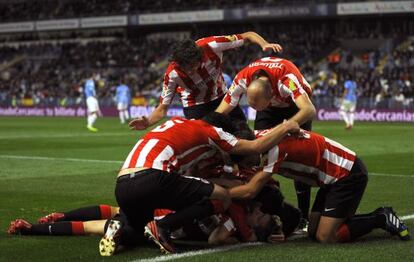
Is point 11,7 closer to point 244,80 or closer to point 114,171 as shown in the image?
point 114,171

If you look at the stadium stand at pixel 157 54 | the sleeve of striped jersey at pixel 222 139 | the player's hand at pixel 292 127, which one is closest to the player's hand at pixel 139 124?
the sleeve of striped jersey at pixel 222 139

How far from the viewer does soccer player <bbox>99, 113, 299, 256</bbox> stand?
20.9 feet

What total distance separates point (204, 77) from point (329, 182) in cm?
310

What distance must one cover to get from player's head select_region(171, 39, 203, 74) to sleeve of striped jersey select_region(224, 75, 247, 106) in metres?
0.68

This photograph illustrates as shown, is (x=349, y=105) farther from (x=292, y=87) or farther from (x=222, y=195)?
(x=222, y=195)

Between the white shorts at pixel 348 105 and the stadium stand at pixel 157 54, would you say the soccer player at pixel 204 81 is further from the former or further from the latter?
the stadium stand at pixel 157 54

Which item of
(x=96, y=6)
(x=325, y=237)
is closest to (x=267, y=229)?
(x=325, y=237)

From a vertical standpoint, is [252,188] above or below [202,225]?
above

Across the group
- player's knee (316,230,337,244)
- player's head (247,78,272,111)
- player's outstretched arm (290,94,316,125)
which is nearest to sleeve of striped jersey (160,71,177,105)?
player's outstretched arm (290,94,316,125)

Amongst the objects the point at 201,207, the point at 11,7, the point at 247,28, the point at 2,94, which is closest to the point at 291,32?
the point at 247,28

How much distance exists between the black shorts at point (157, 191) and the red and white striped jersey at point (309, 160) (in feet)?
2.07

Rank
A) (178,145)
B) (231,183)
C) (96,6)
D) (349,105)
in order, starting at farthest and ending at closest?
(96,6) < (349,105) < (231,183) < (178,145)

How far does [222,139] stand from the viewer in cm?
642

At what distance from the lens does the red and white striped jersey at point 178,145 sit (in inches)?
254
